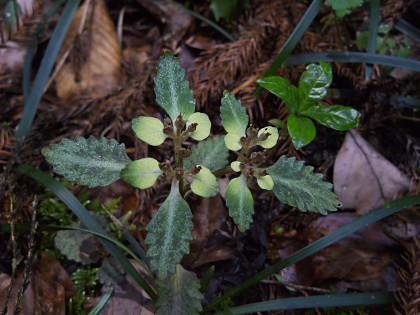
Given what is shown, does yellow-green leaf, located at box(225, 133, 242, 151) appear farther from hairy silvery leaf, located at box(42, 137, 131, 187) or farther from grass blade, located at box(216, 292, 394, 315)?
grass blade, located at box(216, 292, 394, 315)

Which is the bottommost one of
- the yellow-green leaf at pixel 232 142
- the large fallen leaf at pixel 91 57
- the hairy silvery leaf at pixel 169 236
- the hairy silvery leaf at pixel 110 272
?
the hairy silvery leaf at pixel 110 272

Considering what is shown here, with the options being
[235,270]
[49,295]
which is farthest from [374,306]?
[49,295]

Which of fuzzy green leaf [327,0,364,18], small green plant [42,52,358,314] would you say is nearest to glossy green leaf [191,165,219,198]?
small green plant [42,52,358,314]

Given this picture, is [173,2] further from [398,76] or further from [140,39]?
[398,76]

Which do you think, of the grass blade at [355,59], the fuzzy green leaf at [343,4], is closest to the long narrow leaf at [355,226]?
the grass blade at [355,59]

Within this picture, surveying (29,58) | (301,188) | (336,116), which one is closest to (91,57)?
(29,58)

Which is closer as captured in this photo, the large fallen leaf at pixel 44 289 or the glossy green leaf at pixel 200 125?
the glossy green leaf at pixel 200 125

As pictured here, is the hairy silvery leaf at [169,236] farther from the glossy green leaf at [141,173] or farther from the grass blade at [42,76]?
the grass blade at [42,76]

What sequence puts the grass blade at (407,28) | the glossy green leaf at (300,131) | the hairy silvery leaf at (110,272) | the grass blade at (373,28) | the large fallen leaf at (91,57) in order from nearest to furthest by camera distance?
the glossy green leaf at (300,131), the hairy silvery leaf at (110,272), the grass blade at (373,28), the grass blade at (407,28), the large fallen leaf at (91,57)
